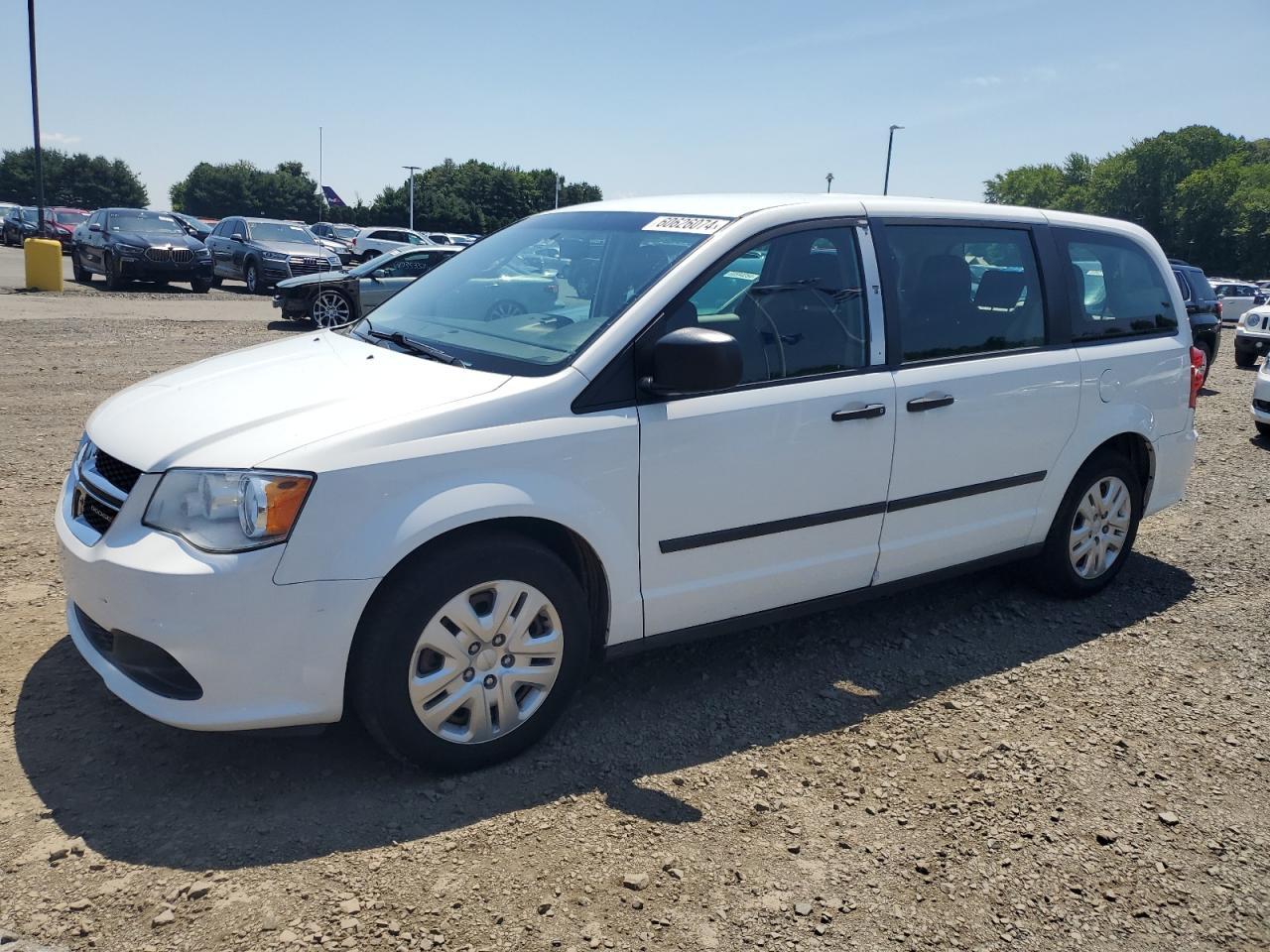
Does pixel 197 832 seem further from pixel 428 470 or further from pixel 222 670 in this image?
pixel 428 470

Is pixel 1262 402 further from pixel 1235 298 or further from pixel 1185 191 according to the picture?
pixel 1185 191

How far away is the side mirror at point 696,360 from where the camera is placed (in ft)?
10.7

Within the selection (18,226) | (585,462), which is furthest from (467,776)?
(18,226)

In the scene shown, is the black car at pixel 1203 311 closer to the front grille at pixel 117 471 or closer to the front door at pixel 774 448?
the front door at pixel 774 448

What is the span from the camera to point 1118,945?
8.77 ft

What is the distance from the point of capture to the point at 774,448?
144 inches

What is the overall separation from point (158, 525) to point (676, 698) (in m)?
1.94

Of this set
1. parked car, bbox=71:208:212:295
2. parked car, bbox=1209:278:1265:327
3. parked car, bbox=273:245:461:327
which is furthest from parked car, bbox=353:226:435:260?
parked car, bbox=1209:278:1265:327

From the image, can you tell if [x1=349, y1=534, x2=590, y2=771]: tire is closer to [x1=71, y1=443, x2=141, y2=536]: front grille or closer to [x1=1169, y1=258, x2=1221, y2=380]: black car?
[x1=71, y1=443, x2=141, y2=536]: front grille

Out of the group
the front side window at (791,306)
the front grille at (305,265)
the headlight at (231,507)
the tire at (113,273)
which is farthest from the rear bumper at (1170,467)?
the tire at (113,273)

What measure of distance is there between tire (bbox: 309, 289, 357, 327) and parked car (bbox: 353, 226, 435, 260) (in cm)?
1001

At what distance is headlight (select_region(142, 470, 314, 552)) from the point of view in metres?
2.86

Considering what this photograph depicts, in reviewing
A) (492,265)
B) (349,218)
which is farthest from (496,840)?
(349,218)

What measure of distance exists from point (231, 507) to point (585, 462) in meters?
1.06
